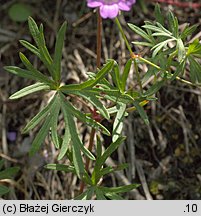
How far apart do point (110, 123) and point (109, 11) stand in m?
0.82

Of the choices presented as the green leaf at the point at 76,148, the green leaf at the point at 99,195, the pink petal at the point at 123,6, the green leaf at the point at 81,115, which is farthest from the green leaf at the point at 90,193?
the pink petal at the point at 123,6

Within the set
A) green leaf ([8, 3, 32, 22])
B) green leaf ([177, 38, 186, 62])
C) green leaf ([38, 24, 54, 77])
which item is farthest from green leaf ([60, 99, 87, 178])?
green leaf ([8, 3, 32, 22])

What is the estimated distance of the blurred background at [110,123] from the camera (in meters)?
2.15

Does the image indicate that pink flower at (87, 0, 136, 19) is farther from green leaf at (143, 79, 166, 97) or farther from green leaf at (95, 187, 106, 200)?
green leaf at (95, 187, 106, 200)

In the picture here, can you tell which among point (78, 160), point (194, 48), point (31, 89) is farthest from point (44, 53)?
point (194, 48)

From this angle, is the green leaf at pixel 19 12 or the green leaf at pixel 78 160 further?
the green leaf at pixel 19 12

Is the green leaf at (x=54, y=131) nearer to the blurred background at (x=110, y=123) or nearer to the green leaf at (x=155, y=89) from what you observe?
the green leaf at (x=155, y=89)

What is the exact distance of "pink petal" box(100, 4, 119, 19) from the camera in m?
1.45

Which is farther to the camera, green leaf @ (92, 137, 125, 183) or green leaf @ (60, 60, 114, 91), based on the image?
green leaf @ (92, 137, 125, 183)

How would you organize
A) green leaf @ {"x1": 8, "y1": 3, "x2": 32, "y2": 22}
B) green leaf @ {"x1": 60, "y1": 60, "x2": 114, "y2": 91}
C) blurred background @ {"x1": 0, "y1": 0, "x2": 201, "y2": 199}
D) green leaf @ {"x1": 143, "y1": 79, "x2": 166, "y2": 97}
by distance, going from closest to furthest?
green leaf @ {"x1": 60, "y1": 60, "x2": 114, "y2": 91} → green leaf @ {"x1": 143, "y1": 79, "x2": 166, "y2": 97} → blurred background @ {"x1": 0, "y1": 0, "x2": 201, "y2": 199} → green leaf @ {"x1": 8, "y1": 3, "x2": 32, "y2": 22}

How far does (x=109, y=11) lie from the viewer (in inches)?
57.4

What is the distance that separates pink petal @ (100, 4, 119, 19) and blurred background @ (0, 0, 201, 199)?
0.65 m
